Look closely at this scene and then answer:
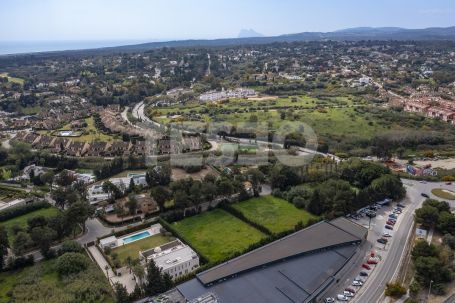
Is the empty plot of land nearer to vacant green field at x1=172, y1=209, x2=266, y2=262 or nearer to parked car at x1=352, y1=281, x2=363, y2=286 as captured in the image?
vacant green field at x1=172, y1=209, x2=266, y2=262

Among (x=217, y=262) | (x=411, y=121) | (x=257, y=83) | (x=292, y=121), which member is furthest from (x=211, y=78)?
(x=217, y=262)

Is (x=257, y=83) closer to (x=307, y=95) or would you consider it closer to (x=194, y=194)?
(x=307, y=95)

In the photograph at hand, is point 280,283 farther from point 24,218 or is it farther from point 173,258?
point 24,218

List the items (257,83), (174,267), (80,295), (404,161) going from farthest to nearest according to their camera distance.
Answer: (257,83) → (404,161) → (174,267) → (80,295)

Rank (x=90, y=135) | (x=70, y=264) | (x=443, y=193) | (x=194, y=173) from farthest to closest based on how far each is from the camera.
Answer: (x=90, y=135), (x=194, y=173), (x=443, y=193), (x=70, y=264)

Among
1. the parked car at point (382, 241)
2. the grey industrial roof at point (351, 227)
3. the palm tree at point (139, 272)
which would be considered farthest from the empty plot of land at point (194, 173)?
the parked car at point (382, 241)

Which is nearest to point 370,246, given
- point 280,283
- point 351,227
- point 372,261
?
point 351,227

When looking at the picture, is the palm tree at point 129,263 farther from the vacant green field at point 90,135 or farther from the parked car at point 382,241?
the vacant green field at point 90,135
